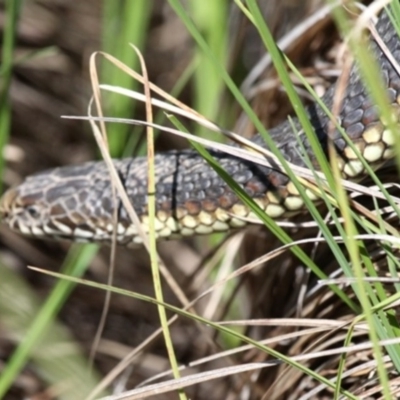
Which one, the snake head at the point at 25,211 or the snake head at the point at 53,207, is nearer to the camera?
the snake head at the point at 53,207

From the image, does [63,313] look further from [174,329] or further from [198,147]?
[198,147]

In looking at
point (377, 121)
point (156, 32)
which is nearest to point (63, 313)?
point (156, 32)

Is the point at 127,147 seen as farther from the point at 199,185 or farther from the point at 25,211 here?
the point at 199,185

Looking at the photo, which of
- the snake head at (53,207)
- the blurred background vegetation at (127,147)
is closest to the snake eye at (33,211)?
the snake head at (53,207)

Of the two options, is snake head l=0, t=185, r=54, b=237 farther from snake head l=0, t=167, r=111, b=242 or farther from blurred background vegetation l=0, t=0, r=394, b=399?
blurred background vegetation l=0, t=0, r=394, b=399

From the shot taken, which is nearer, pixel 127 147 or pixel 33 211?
pixel 33 211

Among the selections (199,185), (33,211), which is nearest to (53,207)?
(33,211)

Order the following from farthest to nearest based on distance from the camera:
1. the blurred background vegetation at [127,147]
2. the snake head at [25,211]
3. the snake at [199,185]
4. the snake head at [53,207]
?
the snake head at [25,211], the snake head at [53,207], the blurred background vegetation at [127,147], the snake at [199,185]

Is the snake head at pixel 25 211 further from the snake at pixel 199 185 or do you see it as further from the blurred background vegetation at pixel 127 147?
the blurred background vegetation at pixel 127 147

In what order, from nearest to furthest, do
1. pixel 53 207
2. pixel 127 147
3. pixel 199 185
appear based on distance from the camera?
pixel 199 185 → pixel 53 207 → pixel 127 147
